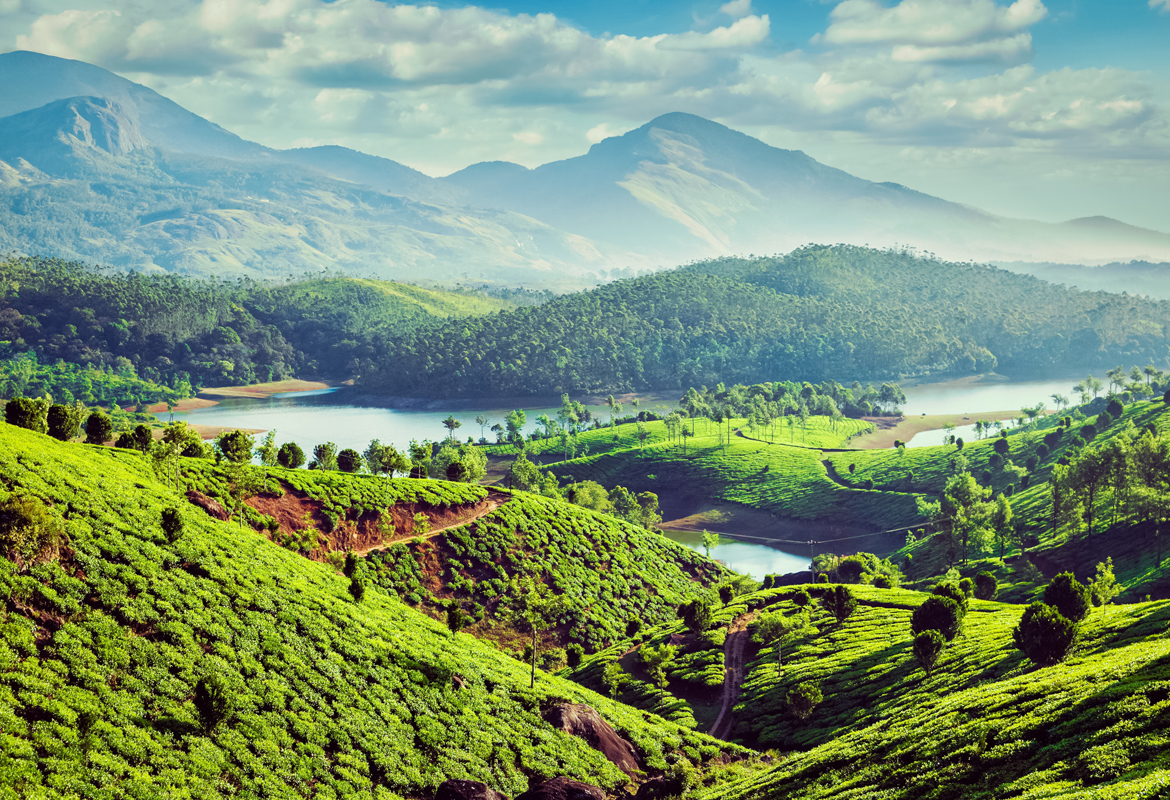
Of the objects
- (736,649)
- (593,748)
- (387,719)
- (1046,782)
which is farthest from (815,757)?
(736,649)

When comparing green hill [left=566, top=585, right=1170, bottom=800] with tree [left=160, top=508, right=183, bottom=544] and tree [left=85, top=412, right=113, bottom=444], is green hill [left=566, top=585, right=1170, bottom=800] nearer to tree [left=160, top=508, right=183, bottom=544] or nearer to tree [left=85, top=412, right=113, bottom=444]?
tree [left=160, top=508, right=183, bottom=544]

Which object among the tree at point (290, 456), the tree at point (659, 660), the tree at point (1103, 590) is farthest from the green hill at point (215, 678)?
the tree at point (1103, 590)

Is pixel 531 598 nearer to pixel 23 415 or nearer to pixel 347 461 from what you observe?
pixel 23 415

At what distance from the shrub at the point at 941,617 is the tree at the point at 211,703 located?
46.1 meters

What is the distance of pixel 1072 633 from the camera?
45250 mm

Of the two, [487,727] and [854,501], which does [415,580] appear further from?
[854,501]

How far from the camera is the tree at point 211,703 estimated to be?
30.7m

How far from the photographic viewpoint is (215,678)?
103 ft

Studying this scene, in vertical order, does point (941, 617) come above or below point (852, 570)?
above

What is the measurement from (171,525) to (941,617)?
51436 mm

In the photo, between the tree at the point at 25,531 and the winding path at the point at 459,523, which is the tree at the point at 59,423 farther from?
the tree at the point at 25,531

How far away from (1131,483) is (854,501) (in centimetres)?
6249

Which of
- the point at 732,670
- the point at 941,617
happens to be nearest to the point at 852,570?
the point at 732,670

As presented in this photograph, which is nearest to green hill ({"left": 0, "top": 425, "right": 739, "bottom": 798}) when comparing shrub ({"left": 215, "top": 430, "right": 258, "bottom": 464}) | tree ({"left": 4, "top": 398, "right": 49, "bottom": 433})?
tree ({"left": 4, "top": 398, "right": 49, "bottom": 433})
